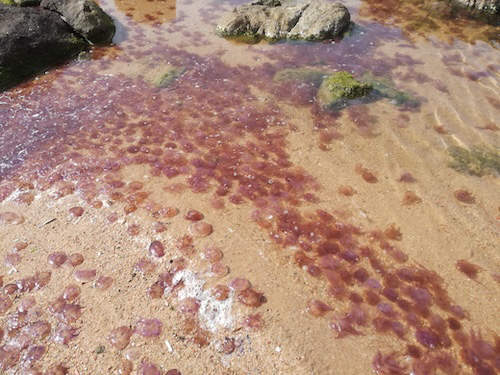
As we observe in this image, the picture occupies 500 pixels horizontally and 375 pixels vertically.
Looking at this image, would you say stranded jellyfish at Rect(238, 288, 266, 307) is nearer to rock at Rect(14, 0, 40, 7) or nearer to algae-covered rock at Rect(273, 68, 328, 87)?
algae-covered rock at Rect(273, 68, 328, 87)

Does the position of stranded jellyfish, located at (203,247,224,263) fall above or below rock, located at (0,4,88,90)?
below

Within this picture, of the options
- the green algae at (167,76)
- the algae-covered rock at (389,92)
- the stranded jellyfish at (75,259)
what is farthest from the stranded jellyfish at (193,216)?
the algae-covered rock at (389,92)

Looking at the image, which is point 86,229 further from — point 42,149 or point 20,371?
point 42,149

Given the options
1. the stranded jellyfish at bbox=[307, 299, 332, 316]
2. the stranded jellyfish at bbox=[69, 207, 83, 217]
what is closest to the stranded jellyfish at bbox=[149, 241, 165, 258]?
the stranded jellyfish at bbox=[69, 207, 83, 217]

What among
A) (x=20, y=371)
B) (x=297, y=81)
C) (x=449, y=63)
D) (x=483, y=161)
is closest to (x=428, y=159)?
(x=483, y=161)

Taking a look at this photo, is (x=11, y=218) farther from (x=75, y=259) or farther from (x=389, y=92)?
(x=389, y=92)

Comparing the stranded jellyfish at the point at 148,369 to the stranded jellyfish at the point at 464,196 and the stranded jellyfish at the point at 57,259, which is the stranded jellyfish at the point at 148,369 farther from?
the stranded jellyfish at the point at 464,196
